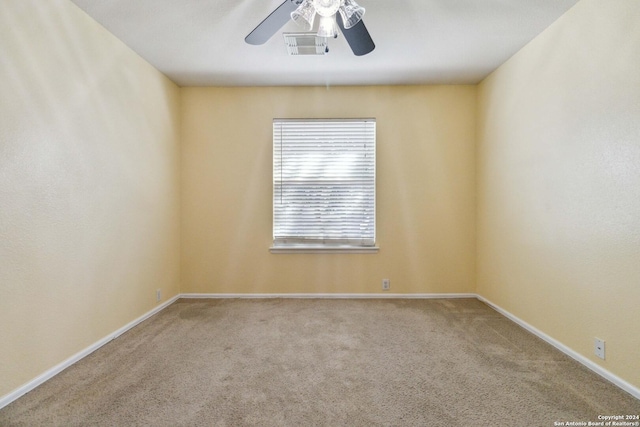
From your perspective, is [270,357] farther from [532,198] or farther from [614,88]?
[614,88]

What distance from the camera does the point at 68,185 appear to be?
2219 mm

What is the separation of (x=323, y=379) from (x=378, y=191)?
7.67ft

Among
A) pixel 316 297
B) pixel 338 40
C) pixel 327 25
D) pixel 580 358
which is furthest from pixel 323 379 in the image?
pixel 338 40

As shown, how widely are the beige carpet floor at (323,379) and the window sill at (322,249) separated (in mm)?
924

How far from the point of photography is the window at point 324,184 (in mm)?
3812

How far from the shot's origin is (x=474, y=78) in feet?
11.8

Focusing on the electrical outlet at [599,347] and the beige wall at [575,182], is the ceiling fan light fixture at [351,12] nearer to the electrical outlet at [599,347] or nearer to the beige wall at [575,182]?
the beige wall at [575,182]

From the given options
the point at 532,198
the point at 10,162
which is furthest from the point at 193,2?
the point at 532,198

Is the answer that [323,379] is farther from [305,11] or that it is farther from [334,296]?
[305,11]

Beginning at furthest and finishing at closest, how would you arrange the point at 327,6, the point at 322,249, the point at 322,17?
the point at 322,249, the point at 322,17, the point at 327,6

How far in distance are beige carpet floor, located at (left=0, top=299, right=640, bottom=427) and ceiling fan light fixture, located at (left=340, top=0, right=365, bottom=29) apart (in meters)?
2.18

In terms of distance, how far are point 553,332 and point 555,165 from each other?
1353mm

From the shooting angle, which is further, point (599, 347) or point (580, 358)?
point (580, 358)

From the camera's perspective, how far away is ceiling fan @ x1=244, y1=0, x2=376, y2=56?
5.40ft
